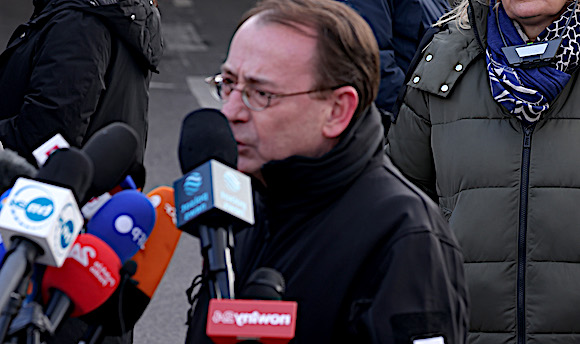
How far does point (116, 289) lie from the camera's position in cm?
202

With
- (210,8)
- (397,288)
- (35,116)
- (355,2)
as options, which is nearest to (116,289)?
(397,288)

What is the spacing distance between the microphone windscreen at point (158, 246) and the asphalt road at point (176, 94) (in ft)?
11.6

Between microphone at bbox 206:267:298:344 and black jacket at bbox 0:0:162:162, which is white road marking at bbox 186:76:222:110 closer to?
black jacket at bbox 0:0:162:162

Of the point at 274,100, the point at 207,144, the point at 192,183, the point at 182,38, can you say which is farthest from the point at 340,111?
the point at 182,38

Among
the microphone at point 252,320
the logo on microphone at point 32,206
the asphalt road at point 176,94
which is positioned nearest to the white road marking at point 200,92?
the asphalt road at point 176,94

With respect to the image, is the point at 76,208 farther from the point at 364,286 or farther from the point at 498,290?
the point at 498,290

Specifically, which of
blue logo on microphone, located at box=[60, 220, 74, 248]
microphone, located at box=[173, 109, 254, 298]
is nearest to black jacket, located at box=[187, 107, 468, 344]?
microphone, located at box=[173, 109, 254, 298]

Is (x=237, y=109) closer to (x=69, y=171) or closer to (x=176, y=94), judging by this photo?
(x=69, y=171)

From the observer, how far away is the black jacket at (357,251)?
1879 millimetres

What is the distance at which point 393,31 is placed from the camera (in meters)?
4.36

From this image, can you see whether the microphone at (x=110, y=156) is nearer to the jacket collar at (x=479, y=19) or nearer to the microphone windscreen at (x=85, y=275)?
the microphone windscreen at (x=85, y=275)

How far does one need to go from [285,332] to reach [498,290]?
62.3 inches

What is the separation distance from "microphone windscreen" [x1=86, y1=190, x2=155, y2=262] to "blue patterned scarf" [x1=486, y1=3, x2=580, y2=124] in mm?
1361

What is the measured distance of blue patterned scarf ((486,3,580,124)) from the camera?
298 centimetres
